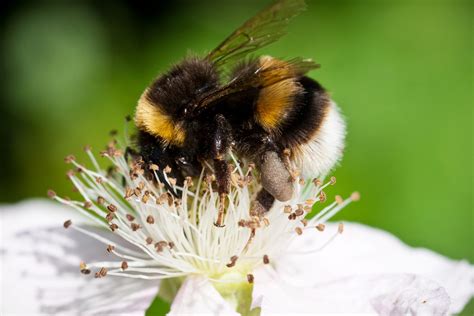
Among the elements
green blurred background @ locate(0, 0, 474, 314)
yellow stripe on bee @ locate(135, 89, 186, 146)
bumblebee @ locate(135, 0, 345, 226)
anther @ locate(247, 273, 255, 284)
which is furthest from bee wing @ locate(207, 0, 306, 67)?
green blurred background @ locate(0, 0, 474, 314)

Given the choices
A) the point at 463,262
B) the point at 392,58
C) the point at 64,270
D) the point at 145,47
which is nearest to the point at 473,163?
the point at 392,58

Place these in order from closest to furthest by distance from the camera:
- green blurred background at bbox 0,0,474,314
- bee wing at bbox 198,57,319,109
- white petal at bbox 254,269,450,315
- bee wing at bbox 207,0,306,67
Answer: bee wing at bbox 198,57,319,109 < white petal at bbox 254,269,450,315 < bee wing at bbox 207,0,306,67 < green blurred background at bbox 0,0,474,314

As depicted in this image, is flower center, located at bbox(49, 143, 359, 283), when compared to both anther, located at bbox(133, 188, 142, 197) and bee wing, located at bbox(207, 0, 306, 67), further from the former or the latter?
bee wing, located at bbox(207, 0, 306, 67)

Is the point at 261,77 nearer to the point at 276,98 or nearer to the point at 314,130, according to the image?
the point at 276,98

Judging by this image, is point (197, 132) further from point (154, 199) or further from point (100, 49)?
point (100, 49)

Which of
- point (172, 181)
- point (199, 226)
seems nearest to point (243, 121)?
point (172, 181)

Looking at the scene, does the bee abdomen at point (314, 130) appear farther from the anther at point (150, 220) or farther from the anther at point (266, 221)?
the anther at point (150, 220)

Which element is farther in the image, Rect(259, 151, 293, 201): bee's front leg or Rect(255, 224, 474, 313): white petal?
Rect(255, 224, 474, 313): white petal
